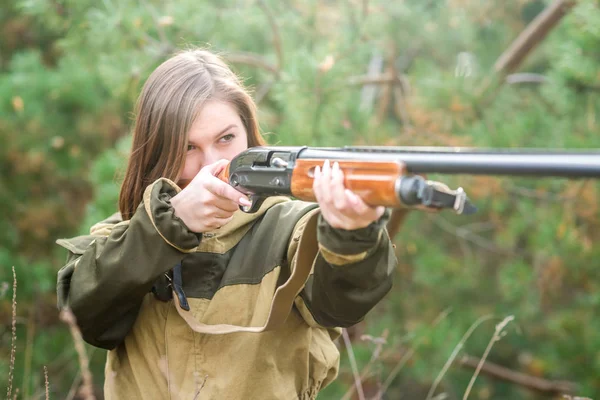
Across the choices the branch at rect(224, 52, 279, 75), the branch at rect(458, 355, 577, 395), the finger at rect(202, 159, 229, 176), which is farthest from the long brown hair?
the branch at rect(458, 355, 577, 395)

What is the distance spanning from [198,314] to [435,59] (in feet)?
17.9

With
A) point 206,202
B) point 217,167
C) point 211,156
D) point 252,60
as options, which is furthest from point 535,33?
point 206,202

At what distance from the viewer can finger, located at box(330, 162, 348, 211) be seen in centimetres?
179

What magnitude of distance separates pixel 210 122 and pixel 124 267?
573 mm

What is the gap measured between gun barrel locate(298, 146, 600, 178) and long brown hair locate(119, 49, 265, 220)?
735 millimetres

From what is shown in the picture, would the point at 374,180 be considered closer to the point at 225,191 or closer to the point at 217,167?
the point at 225,191

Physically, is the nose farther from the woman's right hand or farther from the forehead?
the woman's right hand

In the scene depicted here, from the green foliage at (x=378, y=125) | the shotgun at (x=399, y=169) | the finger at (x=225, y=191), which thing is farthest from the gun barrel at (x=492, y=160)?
the green foliage at (x=378, y=125)

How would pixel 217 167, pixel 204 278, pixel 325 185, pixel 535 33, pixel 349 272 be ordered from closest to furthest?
pixel 325 185
pixel 349 272
pixel 217 167
pixel 204 278
pixel 535 33

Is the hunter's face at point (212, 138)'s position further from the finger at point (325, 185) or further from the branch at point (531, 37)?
the branch at point (531, 37)

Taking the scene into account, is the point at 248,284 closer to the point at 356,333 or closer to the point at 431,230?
the point at 356,333

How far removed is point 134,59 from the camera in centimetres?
441

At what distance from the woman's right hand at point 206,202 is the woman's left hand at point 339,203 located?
36cm

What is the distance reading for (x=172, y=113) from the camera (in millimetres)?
2416
